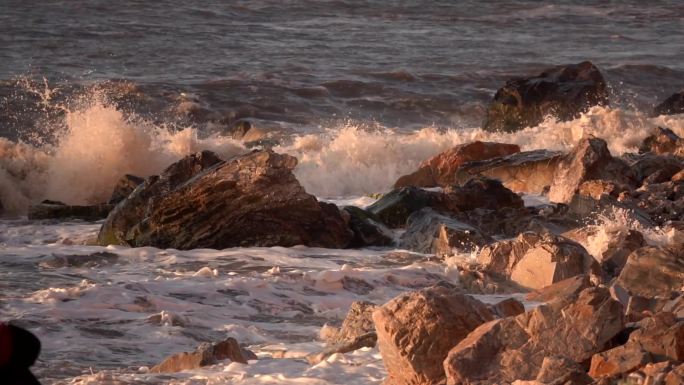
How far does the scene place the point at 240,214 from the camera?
10898 millimetres

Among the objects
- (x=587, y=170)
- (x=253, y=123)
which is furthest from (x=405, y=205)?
(x=253, y=123)

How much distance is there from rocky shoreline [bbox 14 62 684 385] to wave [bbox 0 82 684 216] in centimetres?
129

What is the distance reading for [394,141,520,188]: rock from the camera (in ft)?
48.0

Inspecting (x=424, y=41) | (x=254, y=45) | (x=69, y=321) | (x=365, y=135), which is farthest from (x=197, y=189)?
(x=424, y=41)

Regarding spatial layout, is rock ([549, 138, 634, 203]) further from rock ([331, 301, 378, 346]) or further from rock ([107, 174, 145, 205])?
rock ([331, 301, 378, 346])

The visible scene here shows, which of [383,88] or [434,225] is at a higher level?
[434,225]

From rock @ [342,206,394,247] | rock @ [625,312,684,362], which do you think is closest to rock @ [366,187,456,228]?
rock @ [342,206,394,247]

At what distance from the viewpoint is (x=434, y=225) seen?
10.5m

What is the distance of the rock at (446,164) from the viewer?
48.0ft

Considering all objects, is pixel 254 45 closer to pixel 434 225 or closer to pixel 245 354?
pixel 434 225

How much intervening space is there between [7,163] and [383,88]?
9538 mm

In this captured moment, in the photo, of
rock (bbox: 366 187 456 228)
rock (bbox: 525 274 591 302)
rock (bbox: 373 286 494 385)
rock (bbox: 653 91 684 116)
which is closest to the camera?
rock (bbox: 373 286 494 385)

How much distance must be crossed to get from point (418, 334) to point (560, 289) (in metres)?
2.16

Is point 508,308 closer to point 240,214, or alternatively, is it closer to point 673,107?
point 240,214
